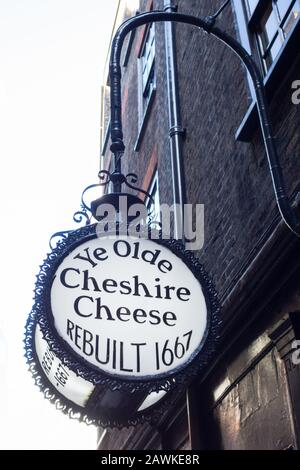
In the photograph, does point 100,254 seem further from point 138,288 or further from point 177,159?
point 177,159

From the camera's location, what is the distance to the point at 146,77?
977 cm

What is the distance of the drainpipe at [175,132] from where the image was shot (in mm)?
5625

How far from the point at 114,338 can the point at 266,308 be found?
138 centimetres

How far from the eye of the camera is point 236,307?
3777 millimetres

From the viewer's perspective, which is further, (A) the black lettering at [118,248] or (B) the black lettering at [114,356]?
(A) the black lettering at [118,248]

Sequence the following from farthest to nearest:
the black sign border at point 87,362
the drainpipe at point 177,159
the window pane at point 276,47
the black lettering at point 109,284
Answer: the drainpipe at point 177,159, the window pane at point 276,47, the black lettering at point 109,284, the black sign border at point 87,362

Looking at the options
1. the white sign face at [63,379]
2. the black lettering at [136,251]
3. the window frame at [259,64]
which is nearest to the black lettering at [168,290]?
the black lettering at [136,251]

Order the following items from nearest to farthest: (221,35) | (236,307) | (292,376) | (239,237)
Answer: (292,376)
(221,35)
(236,307)
(239,237)

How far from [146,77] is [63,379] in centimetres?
796

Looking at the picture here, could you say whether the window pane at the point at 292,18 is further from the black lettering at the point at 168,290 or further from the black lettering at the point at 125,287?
the black lettering at the point at 125,287

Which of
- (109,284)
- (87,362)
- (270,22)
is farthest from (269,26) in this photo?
(87,362)

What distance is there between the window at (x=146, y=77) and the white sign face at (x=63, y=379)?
21.0 feet
